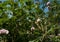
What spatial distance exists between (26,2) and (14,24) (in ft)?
0.72

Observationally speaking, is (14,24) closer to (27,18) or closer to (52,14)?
(27,18)

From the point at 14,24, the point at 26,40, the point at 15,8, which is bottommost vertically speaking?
the point at 26,40

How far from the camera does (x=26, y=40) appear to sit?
1.71 metres

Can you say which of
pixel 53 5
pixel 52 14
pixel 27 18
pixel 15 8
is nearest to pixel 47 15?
pixel 52 14

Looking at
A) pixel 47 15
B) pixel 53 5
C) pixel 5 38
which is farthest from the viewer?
pixel 53 5

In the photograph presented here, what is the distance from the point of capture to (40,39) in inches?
65.3

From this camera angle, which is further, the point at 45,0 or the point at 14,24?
the point at 45,0

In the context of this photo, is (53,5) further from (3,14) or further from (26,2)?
(3,14)

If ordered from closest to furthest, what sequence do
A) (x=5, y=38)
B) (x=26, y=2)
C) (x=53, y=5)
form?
(x=5, y=38), (x=26, y=2), (x=53, y=5)

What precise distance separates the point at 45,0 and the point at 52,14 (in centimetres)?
17

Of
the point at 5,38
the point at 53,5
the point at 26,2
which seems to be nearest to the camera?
the point at 5,38

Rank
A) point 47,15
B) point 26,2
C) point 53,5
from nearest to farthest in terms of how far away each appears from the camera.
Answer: point 26,2 < point 47,15 < point 53,5

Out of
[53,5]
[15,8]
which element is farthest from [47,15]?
[15,8]

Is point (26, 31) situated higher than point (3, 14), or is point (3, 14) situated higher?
point (3, 14)
